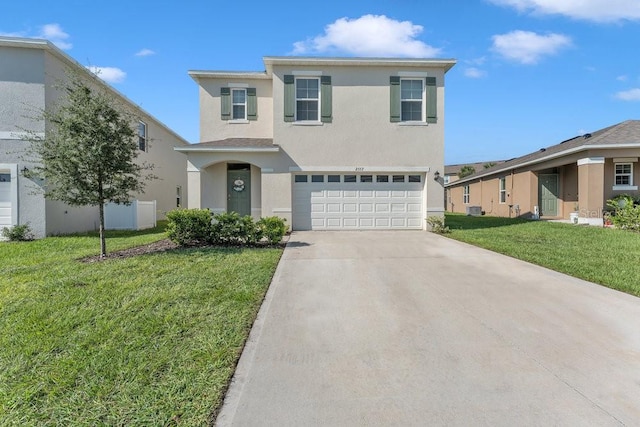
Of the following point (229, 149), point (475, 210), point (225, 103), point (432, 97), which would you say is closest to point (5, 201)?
point (229, 149)

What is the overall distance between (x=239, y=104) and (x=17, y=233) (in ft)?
28.0

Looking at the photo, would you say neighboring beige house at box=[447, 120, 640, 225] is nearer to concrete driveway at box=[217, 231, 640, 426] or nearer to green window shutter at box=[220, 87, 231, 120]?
concrete driveway at box=[217, 231, 640, 426]

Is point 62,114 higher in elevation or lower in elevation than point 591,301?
higher

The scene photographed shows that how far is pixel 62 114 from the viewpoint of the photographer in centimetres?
767

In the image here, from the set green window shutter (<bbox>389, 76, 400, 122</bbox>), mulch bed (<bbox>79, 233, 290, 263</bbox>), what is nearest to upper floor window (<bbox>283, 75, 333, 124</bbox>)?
green window shutter (<bbox>389, 76, 400, 122</bbox>)

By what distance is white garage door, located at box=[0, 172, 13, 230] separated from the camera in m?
11.1

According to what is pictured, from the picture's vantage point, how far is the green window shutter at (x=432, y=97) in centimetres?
1288

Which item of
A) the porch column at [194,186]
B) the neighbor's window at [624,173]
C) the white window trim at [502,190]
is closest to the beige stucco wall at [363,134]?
the porch column at [194,186]

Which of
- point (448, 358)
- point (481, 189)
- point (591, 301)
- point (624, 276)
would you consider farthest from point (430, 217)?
point (481, 189)

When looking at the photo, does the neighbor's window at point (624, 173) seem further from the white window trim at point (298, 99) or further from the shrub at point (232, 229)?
the shrub at point (232, 229)

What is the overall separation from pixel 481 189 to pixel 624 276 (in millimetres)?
21904

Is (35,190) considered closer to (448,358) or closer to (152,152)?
(152,152)

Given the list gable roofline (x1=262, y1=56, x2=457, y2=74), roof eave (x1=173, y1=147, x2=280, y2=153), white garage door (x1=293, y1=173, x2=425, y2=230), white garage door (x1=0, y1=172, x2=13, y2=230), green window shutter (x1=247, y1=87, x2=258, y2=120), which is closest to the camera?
white garage door (x1=0, y1=172, x2=13, y2=230)

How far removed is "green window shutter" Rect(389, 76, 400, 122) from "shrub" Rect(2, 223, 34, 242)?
12757 millimetres
